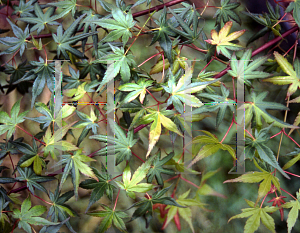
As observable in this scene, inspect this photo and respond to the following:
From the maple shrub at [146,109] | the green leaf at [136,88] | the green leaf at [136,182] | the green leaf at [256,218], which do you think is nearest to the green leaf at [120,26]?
the maple shrub at [146,109]

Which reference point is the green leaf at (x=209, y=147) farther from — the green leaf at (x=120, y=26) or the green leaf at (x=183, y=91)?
the green leaf at (x=120, y=26)

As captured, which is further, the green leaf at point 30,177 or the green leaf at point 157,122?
the green leaf at point 30,177

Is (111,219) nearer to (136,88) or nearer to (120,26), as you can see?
(136,88)

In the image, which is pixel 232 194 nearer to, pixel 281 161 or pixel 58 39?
pixel 281 161

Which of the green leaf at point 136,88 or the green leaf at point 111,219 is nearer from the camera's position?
the green leaf at point 136,88

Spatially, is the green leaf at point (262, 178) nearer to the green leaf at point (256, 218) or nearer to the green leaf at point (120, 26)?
the green leaf at point (256, 218)

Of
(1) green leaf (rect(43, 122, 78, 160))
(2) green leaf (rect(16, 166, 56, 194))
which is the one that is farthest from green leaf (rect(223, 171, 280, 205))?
(2) green leaf (rect(16, 166, 56, 194))

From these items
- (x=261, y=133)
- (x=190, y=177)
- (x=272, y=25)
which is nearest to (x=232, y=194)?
(x=190, y=177)

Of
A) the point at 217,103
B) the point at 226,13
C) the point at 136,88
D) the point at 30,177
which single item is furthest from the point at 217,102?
the point at 30,177

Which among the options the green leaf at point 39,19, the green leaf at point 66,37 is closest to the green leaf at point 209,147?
the green leaf at point 66,37

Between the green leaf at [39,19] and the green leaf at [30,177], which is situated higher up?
the green leaf at [39,19]

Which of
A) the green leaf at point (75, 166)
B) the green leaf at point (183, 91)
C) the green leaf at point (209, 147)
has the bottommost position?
the green leaf at point (75, 166)

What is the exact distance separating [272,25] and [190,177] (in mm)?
→ 613

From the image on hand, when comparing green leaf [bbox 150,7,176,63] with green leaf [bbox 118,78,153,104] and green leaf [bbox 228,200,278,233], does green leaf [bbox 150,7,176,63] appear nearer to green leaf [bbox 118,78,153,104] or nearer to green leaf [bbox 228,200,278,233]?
green leaf [bbox 118,78,153,104]
